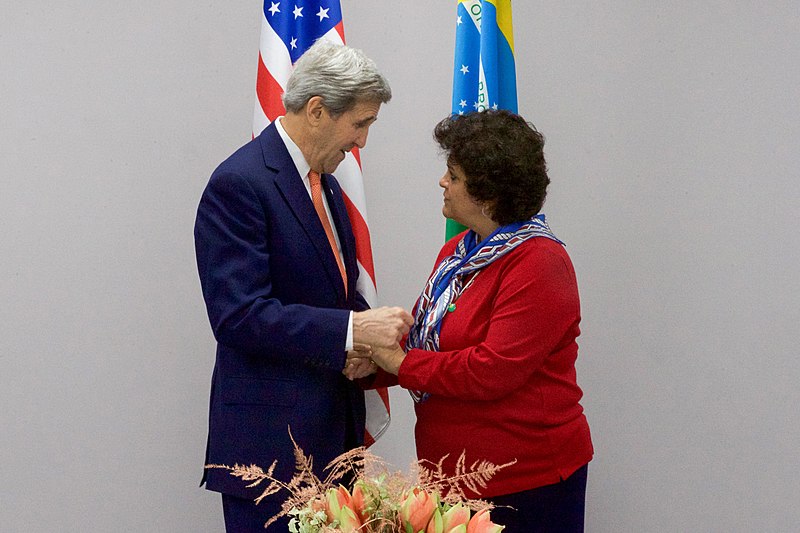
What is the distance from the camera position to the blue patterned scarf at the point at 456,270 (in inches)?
84.7

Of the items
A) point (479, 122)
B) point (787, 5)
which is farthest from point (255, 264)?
point (787, 5)

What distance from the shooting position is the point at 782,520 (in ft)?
9.80

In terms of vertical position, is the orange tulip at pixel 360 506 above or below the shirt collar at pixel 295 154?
below

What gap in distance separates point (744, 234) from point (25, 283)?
225cm

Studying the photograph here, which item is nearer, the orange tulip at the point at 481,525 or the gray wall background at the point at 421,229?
the orange tulip at the point at 481,525

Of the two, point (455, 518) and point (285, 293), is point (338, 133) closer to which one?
point (285, 293)

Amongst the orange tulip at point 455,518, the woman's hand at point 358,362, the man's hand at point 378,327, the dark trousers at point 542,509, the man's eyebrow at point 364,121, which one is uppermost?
the man's eyebrow at point 364,121

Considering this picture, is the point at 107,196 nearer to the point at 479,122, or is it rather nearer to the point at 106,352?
the point at 106,352

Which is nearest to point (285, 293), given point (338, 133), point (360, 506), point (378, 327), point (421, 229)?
point (378, 327)

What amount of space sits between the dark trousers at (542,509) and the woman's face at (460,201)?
64 cm

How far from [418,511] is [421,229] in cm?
210

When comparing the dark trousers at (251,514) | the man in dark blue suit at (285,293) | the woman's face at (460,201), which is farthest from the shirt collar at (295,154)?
the dark trousers at (251,514)

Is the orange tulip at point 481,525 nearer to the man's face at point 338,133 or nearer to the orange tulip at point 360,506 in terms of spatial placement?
the orange tulip at point 360,506

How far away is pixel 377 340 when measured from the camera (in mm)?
2072
